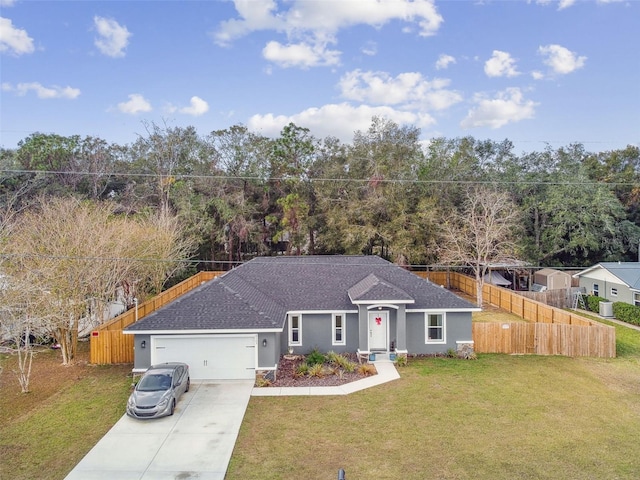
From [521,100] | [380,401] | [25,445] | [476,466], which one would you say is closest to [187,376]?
[25,445]

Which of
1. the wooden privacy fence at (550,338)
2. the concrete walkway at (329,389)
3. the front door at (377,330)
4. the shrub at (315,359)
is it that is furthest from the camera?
the wooden privacy fence at (550,338)

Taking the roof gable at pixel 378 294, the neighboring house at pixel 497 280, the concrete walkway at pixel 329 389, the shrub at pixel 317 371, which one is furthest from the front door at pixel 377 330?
the neighboring house at pixel 497 280

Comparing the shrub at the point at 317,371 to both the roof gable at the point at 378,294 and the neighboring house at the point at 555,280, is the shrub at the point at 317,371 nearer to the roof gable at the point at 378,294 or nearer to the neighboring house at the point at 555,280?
the roof gable at the point at 378,294

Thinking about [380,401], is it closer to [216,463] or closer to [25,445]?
[216,463]

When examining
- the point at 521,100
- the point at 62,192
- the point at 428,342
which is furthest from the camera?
the point at 62,192

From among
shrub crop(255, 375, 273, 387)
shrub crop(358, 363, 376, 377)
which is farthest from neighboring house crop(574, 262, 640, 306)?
shrub crop(255, 375, 273, 387)
